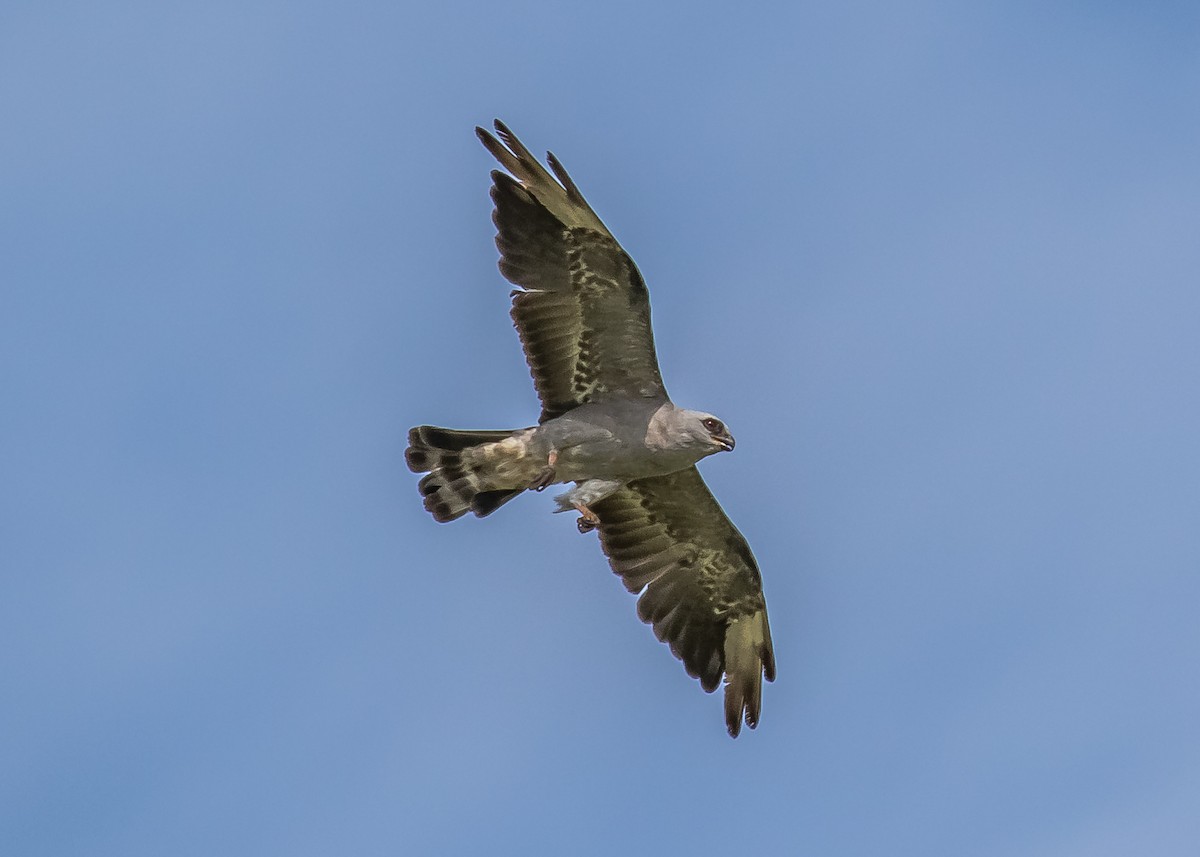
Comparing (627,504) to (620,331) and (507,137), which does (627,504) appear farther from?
(507,137)

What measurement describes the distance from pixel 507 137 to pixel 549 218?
2.62ft

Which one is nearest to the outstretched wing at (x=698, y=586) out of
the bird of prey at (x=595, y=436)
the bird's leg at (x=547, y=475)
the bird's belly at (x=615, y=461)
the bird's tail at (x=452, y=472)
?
the bird of prey at (x=595, y=436)

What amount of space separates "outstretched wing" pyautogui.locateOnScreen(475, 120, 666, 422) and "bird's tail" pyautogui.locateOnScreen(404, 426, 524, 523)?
0.84 metres

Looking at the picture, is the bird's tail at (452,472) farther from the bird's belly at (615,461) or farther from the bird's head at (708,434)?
the bird's head at (708,434)

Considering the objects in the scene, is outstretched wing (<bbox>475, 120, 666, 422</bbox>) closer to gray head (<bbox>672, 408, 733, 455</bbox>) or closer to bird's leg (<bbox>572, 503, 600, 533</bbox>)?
gray head (<bbox>672, 408, 733, 455</bbox>)

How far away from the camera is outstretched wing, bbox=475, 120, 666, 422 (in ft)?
50.8

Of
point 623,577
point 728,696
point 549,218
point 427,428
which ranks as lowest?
point 728,696

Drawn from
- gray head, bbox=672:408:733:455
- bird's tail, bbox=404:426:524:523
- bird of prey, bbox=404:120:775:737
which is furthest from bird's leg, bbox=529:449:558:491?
gray head, bbox=672:408:733:455

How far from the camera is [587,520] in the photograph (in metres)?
17.1

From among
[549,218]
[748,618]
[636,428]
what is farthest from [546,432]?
[748,618]

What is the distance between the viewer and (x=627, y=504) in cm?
1719

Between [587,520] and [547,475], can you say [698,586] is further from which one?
[547,475]

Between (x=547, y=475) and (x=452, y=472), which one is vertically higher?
(x=452, y=472)

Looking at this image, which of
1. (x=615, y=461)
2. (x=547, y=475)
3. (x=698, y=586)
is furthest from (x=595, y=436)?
(x=698, y=586)
